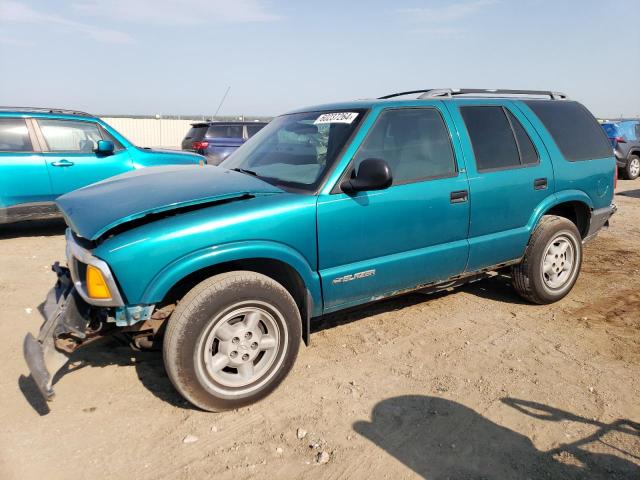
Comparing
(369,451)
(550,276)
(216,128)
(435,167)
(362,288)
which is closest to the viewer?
(369,451)

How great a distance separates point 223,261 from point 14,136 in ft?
18.2

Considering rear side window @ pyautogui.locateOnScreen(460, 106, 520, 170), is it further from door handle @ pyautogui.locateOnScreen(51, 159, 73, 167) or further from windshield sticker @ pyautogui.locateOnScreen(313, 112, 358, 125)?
door handle @ pyautogui.locateOnScreen(51, 159, 73, 167)

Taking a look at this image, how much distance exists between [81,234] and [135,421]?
113 cm

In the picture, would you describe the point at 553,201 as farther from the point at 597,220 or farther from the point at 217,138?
the point at 217,138

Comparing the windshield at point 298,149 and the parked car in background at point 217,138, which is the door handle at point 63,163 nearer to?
the windshield at point 298,149

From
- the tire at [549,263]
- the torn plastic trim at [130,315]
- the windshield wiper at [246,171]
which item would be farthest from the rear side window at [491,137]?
the torn plastic trim at [130,315]

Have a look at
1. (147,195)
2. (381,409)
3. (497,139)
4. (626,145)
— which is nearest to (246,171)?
(147,195)

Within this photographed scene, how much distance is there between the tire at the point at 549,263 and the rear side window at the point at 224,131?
10097mm

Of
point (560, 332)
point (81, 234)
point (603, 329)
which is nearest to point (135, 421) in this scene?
point (81, 234)

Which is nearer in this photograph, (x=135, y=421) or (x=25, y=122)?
(x=135, y=421)

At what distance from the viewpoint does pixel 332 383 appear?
10.6 feet

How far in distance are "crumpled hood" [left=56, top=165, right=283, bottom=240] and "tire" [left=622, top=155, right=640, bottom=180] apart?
14.3m

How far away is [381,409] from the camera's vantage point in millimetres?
2934

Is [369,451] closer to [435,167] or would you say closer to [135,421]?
[135,421]
